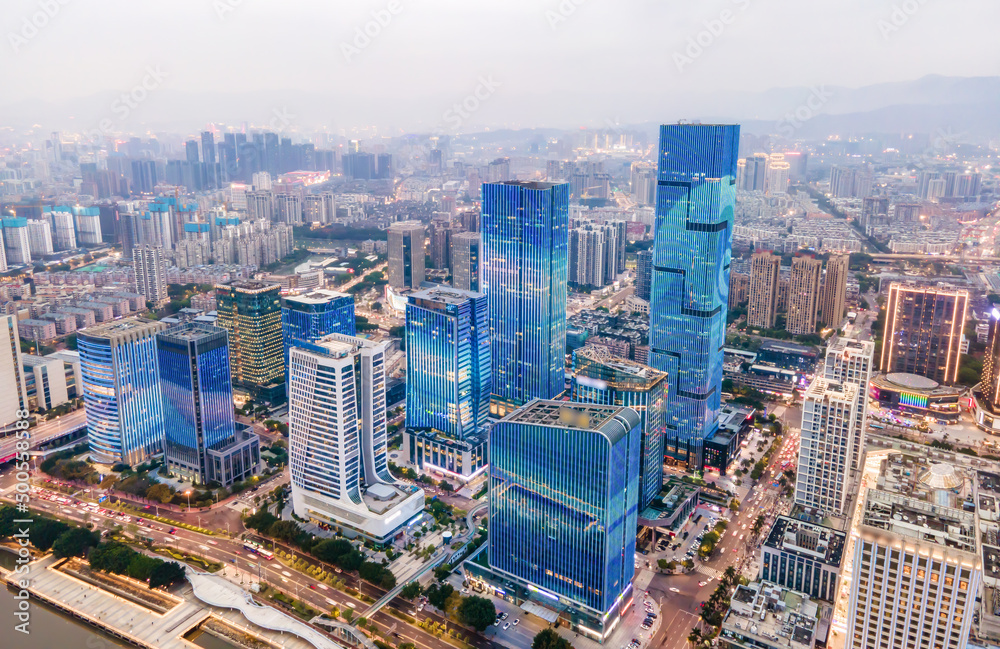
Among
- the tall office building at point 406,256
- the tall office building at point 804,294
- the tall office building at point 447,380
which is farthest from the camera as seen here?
the tall office building at point 406,256

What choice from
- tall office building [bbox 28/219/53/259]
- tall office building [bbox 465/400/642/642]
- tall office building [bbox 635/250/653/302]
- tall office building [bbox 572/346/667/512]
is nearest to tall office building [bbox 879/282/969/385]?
tall office building [bbox 635/250/653/302]

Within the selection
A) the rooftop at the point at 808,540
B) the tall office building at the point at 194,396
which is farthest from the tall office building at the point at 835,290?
the tall office building at the point at 194,396

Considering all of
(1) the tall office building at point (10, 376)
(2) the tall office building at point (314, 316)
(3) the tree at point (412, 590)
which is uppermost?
(2) the tall office building at point (314, 316)

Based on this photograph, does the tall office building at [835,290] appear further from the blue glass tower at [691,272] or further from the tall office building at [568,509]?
the tall office building at [568,509]

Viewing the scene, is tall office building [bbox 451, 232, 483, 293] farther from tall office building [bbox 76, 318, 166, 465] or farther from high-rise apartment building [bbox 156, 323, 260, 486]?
tall office building [bbox 76, 318, 166, 465]

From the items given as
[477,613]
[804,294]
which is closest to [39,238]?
[477,613]

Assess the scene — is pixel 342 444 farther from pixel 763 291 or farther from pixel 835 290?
pixel 835 290
